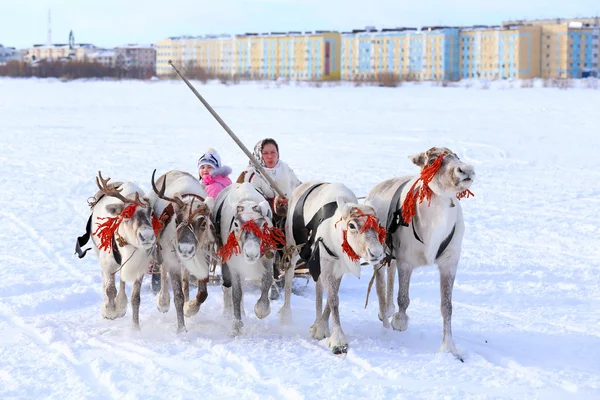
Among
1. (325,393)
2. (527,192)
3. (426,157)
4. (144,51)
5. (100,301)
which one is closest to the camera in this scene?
(325,393)

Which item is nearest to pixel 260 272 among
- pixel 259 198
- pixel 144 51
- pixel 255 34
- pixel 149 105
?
pixel 259 198

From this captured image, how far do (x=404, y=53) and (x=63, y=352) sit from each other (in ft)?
376

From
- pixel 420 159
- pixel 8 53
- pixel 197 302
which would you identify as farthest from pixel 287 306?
pixel 8 53

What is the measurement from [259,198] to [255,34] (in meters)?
133

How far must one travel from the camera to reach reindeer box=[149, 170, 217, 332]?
6536mm

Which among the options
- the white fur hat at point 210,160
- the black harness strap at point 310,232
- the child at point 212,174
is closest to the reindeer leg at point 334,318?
the black harness strap at point 310,232

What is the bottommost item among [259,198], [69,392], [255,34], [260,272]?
[69,392]

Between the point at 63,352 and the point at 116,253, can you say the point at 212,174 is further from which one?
the point at 63,352

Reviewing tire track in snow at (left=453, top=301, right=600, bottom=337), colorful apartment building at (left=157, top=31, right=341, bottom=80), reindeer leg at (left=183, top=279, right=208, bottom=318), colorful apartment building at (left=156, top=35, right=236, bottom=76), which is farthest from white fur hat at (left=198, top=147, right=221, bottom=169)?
colorful apartment building at (left=156, top=35, right=236, bottom=76)

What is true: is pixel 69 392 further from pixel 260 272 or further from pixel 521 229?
pixel 521 229

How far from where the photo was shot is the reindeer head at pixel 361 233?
19.4 feet

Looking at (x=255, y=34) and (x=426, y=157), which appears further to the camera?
(x=255, y=34)

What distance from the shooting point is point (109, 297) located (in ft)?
23.3

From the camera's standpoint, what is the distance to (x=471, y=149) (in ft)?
62.7
